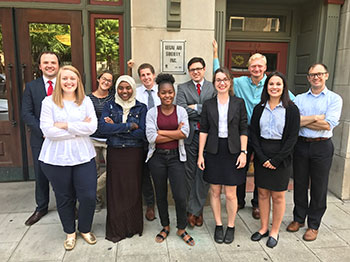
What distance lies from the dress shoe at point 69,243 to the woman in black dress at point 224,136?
1.64 meters

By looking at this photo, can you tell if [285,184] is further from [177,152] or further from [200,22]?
[200,22]

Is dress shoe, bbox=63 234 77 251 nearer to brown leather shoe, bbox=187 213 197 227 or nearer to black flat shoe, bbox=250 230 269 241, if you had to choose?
brown leather shoe, bbox=187 213 197 227

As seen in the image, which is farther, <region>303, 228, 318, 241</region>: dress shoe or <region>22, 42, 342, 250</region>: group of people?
<region>303, 228, 318, 241</region>: dress shoe

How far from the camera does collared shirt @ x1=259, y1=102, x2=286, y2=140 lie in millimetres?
2902

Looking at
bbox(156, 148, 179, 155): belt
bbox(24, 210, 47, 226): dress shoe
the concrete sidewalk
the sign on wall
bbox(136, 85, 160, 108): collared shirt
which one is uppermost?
the sign on wall

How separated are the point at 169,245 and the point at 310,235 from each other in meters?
1.64

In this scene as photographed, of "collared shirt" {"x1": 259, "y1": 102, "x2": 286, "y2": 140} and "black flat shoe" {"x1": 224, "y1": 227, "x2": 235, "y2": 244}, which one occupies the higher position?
"collared shirt" {"x1": 259, "y1": 102, "x2": 286, "y2": 140}

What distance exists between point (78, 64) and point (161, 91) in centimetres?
225

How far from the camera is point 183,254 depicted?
2.96 metres

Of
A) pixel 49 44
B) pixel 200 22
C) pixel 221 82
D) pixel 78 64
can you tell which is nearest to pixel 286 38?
pixel 200 22

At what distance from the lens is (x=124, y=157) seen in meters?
3.07

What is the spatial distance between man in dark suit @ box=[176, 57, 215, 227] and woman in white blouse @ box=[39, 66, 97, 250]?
1.13 metres

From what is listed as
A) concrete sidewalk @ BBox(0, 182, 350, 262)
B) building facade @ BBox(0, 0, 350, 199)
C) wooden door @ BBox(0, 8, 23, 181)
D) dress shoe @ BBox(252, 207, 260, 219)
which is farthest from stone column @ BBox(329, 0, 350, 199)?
wooden door @ BBox(0, 8, 23, 181)

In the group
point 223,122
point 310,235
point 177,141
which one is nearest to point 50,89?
point 177,141
